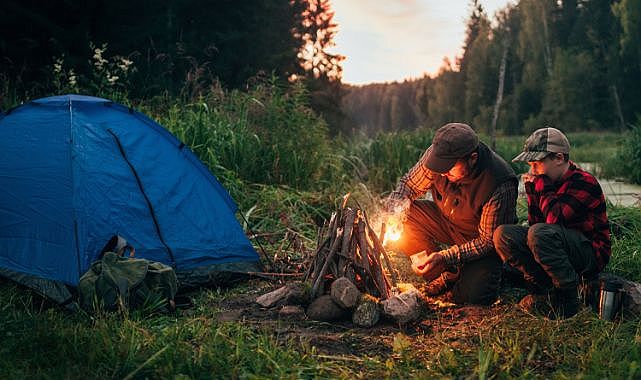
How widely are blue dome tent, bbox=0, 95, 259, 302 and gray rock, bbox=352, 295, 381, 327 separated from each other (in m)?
1.36

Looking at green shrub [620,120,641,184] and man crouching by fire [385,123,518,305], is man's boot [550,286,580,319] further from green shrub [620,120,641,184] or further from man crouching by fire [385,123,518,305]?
green shrub [620,120,641,184]

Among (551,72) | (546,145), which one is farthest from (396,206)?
(551,72)

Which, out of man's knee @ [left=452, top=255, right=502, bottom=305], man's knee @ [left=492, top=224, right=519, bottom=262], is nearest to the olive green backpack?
man's knee @ [left=452, top=255, right=502, bottom=305]

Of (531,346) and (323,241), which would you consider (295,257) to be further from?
(531,346)

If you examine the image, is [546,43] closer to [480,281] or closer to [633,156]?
[633,156]

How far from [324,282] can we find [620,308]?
188 centimetres

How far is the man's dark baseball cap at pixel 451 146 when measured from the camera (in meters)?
3.82

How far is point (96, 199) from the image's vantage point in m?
4.20

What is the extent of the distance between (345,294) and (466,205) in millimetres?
1122

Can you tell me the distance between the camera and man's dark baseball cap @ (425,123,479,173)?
3.82 m

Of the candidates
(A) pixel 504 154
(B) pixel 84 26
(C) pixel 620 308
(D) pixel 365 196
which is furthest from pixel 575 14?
(C) pixel 620 308

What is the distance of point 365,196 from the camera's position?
287 inches

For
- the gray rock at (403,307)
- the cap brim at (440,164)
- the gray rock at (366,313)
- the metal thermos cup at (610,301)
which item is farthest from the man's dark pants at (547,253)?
the gray rock at (366,313)

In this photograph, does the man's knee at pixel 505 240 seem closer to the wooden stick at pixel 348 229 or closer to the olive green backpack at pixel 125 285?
the wooden stick at pixel 348 229
